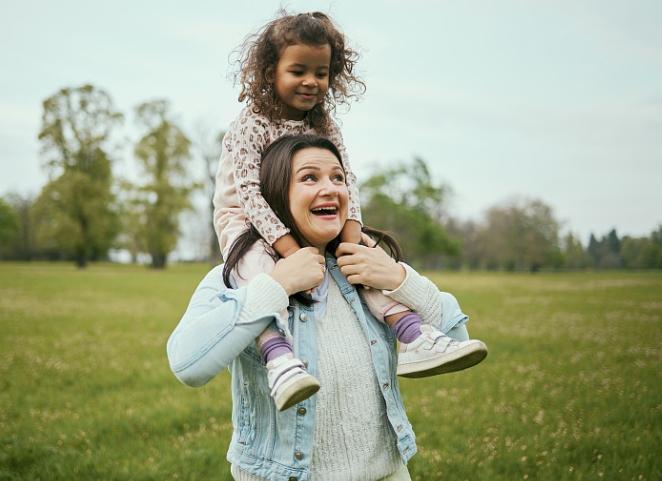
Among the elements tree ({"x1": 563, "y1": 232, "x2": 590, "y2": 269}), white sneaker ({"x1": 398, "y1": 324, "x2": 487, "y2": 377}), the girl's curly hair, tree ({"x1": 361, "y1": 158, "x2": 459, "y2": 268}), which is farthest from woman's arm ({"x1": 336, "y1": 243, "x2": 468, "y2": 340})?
tree ({"x1": 361, "y1": 158, "x2": 459, "y2": 268})

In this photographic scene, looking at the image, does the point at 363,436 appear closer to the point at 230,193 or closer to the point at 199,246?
the point at 230,193

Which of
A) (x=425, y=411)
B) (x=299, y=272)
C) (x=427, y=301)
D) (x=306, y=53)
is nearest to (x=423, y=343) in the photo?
(x=427, y=301)

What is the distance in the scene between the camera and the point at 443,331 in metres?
2.62

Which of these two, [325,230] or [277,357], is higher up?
[325,230]

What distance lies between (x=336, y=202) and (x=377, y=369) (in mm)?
757

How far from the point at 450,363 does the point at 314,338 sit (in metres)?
0.59

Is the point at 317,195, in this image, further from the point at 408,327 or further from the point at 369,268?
the point at 408,327

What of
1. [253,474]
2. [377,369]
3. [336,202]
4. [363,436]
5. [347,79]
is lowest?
[253,474]

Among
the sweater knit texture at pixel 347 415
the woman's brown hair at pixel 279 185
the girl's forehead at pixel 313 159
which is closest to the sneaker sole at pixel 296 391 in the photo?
the sweater knit texture at pixel 347 415

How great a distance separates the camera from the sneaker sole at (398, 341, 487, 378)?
7.47 ft

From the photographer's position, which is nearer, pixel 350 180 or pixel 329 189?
pixel 329 189

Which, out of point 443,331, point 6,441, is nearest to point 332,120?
point 443,331

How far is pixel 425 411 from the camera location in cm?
660

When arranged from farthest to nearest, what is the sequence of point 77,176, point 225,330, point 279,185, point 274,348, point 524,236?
point 524,236, point 77,176, point 279,185, point 274,348, point 225,330
